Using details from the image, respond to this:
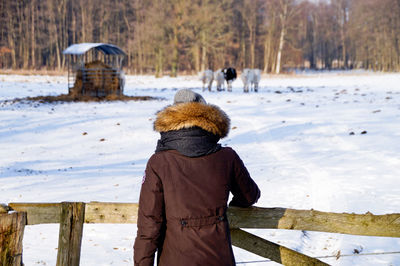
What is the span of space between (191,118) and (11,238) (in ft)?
4.08

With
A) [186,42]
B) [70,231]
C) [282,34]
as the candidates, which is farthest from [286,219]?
[282,34]

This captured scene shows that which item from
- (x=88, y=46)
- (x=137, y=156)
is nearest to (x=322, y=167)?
(x=137, y=156)

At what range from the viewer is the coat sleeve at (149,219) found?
8.16ft

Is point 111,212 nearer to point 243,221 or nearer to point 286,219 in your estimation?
point 243,221

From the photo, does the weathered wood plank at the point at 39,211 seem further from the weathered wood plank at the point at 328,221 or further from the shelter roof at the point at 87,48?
the shelter roof at the point at 87,48

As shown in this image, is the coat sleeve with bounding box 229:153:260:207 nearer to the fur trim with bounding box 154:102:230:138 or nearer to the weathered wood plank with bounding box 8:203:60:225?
the fur trim with bounding box 154:102:230:138

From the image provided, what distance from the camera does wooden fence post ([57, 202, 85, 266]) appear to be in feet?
9.49

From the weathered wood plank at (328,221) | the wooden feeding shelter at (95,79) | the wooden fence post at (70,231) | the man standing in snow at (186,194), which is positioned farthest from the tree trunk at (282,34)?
the man standing in snow at (186,194)

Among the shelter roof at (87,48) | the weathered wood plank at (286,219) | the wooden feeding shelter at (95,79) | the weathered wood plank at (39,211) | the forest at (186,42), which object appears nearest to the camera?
the weathered wood plank at (39,211)

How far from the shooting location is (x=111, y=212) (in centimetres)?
301

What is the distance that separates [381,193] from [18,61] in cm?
6542

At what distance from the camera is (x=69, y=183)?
809 centimetres

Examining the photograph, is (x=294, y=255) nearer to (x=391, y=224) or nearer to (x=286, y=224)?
(x=286, y=224)

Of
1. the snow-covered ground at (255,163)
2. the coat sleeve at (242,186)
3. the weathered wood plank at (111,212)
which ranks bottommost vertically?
the snow-covered ground at (255,163)
